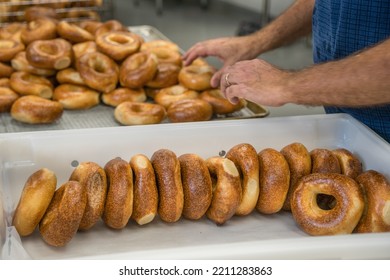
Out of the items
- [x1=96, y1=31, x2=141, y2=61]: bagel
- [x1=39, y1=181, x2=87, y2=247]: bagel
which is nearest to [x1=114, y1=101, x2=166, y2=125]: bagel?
[x1=96, y1=31, x2=141, y2=61]: bagel

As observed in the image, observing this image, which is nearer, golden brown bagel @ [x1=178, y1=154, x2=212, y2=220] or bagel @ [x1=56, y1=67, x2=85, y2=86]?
golden brown bagel @ [x1=178, y1=154, x2=212, y2=220]

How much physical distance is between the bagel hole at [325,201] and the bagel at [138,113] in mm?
745

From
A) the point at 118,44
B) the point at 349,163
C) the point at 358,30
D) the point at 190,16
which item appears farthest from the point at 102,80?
the point at 190,16

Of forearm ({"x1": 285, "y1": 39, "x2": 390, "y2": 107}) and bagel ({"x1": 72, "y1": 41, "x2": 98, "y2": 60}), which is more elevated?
forearm ({"x1": 285, "y1": 39, "x2": 390, "y2": 107})

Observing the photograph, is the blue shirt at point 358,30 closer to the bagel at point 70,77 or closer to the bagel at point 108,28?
the bagel at point 70,77

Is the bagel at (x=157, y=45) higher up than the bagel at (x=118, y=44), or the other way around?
the bagel at (x=118, y=44)

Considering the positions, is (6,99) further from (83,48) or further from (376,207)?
(376,207)

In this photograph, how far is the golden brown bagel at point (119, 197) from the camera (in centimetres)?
98

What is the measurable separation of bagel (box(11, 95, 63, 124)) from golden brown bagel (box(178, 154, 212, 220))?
78 centimetres

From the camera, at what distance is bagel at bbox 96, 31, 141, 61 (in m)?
1.93

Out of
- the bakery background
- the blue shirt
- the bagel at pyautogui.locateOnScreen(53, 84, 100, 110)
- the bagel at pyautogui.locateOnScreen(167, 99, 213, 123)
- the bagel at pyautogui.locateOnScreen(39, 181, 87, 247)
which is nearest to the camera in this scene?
the bagel at pyautogui.locateOnScreen(39, 181, 87, 247)

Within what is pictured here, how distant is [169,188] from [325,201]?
29 cm

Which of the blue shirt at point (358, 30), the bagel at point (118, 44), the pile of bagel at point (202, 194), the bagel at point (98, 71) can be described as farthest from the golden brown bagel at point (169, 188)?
the bagel at point (118, 44)

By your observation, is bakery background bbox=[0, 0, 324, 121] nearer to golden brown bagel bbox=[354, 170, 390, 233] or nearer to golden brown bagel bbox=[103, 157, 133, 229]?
golden brown bagel bbox=[103, 157, 133, 229]
